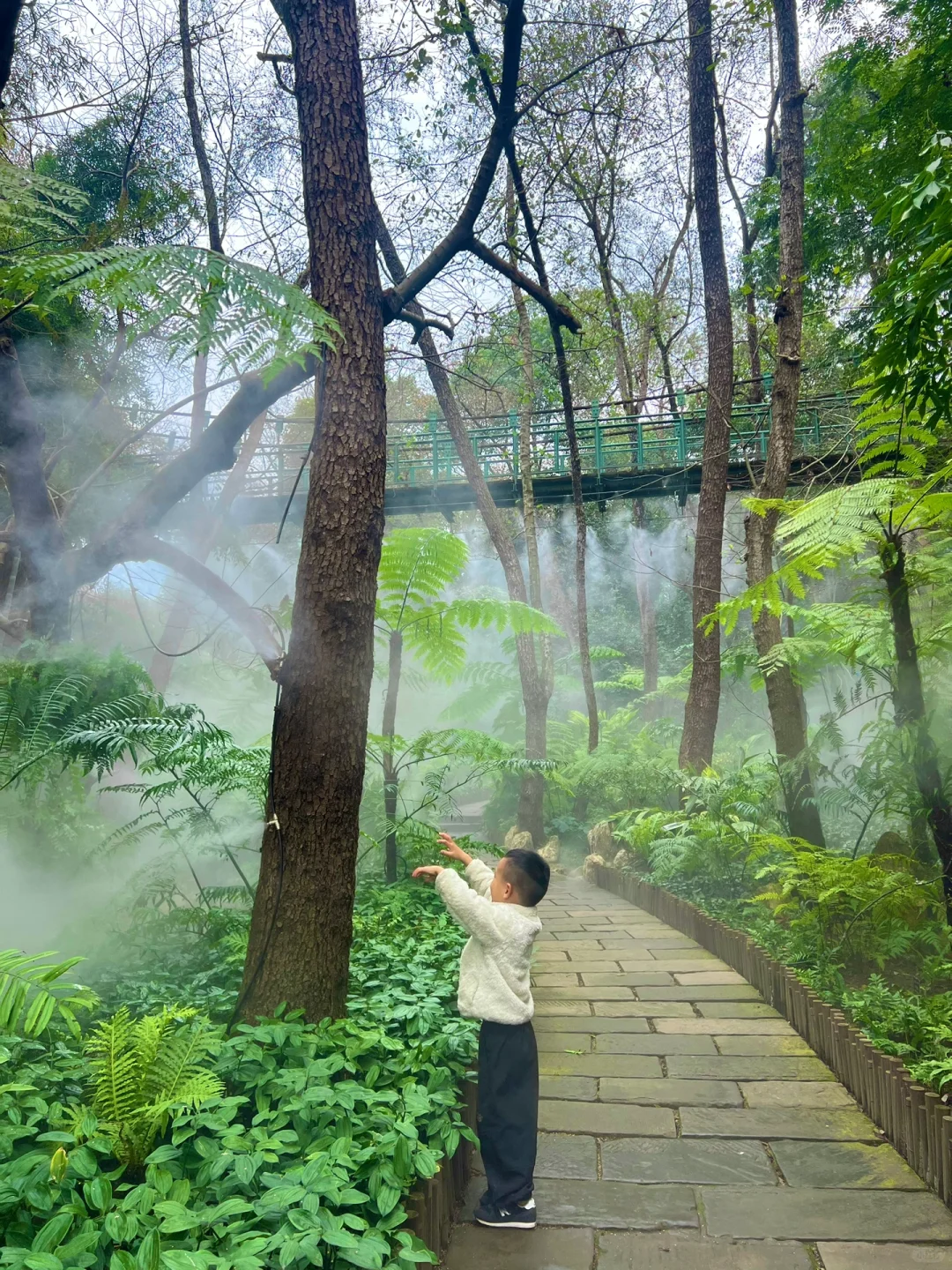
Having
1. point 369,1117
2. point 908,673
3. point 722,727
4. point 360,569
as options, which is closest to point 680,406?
point 722,727

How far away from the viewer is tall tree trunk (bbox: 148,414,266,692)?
12477 mm

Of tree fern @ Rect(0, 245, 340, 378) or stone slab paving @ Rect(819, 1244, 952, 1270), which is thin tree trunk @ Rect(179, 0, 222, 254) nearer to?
tree fern @ Rect(0, 245, 340, 378)

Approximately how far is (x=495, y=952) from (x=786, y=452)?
16.9 feet

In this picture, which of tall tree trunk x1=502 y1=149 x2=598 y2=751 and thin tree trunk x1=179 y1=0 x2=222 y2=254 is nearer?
thin tree trunk x1=179 y1=0 x2=222 y2=254

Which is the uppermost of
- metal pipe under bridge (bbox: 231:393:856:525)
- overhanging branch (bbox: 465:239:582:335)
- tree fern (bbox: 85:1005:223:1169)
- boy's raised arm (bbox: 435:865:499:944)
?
metal pipe under bridge (bbox: 231:393:856:525)

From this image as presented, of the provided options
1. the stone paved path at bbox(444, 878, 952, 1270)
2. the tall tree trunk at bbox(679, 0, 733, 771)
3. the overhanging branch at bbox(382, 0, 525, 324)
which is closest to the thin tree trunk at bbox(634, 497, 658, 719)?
the tall tree trunk at bbox(679, 0, 733, 771)

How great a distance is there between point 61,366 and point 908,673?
9243 millimetres

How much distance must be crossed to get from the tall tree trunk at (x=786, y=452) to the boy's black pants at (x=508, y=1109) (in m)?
4.02

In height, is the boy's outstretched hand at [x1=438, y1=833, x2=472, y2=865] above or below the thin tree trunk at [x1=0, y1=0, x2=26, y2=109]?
below

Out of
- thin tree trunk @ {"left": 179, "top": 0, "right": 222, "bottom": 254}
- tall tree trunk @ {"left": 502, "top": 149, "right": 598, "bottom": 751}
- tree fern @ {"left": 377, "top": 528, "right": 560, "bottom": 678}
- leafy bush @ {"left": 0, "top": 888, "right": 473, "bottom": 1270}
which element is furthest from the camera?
tall tree trunk @ {"left": 502, "top": 149, "right": 598, "bottom": 751}

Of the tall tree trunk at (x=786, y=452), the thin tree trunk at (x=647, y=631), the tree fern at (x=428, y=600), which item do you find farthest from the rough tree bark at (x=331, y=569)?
the thin tree trunk at (x=647, y=631)

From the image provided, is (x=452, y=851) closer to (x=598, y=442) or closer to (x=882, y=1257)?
(x=882, y=1257)

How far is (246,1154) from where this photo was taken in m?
2.22

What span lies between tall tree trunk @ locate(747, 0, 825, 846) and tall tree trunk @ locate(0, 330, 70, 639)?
5.47 meters
